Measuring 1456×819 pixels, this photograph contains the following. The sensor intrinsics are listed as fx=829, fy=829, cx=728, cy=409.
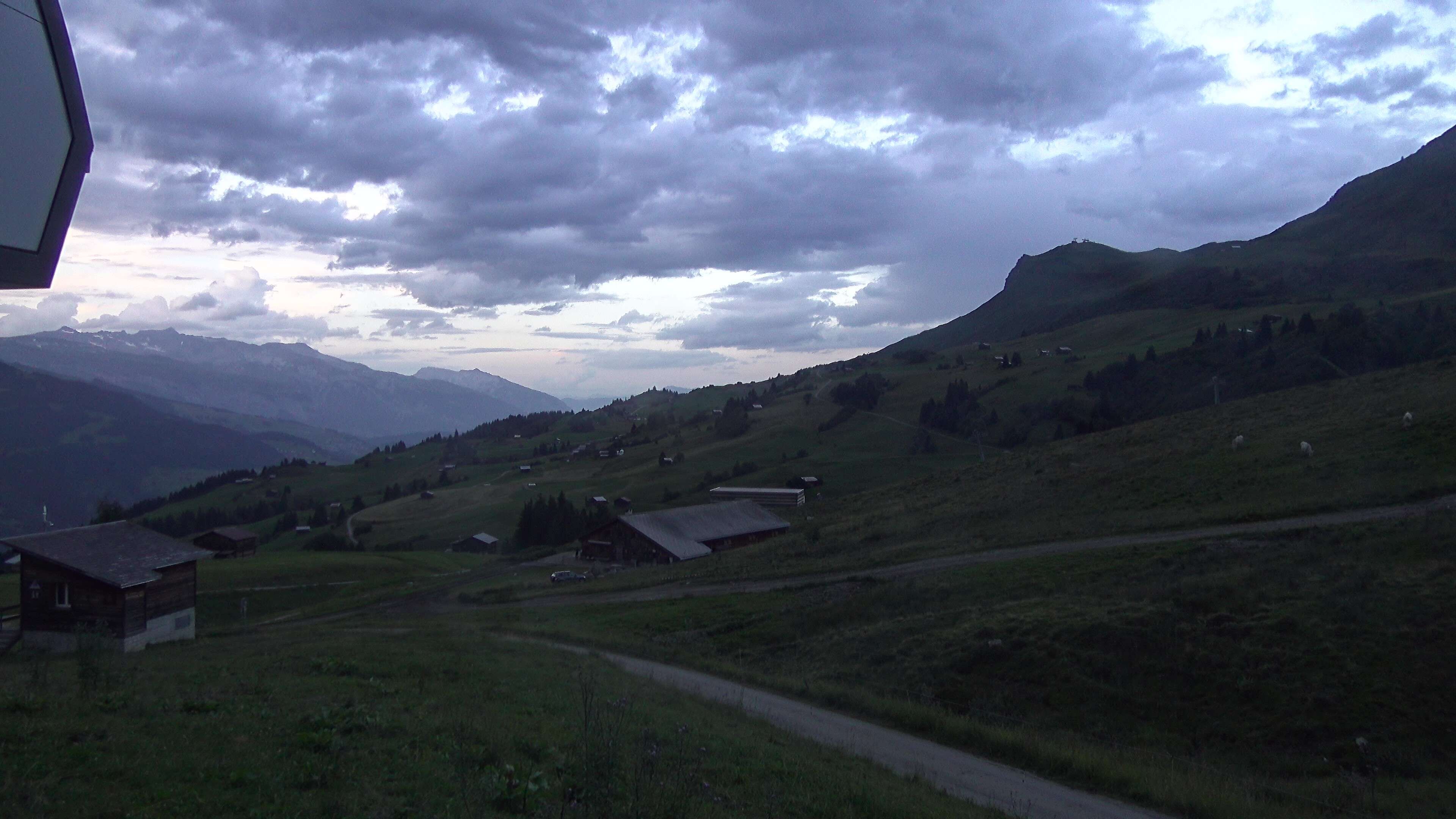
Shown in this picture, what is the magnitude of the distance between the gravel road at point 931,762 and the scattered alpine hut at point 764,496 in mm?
63665

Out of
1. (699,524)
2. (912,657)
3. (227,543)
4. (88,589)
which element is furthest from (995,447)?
(88,589)

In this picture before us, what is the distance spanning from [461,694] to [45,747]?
5.85 metres

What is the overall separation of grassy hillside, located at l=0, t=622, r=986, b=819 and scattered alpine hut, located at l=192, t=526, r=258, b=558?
77.2m

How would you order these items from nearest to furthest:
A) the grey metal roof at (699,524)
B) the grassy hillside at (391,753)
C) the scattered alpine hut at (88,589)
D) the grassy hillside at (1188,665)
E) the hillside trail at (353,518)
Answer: the grassy hillside at (391,753) < the grassy hillside at (1188,665) < the scattered alpine hut at (88,589) < the grey metal roof at (699,524) < the hillside trail at (353,518)

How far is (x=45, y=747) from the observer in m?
7.82

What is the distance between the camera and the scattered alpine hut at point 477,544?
91750mm

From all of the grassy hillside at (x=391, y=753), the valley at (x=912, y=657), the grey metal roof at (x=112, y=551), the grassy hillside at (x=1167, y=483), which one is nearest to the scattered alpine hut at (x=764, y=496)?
the valley at (x=912, y=657)

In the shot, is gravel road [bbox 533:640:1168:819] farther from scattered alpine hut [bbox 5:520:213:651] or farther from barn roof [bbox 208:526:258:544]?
barn roof [bbox 208:526:258:544]

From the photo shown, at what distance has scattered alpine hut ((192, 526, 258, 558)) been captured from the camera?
273 ft

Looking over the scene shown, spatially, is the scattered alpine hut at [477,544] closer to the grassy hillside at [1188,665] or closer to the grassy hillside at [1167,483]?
the grassy hillside at [1167,483]

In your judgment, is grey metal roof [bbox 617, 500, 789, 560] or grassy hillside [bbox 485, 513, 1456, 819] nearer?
grassy hillside [bbox 485, 513, 1456, 819]

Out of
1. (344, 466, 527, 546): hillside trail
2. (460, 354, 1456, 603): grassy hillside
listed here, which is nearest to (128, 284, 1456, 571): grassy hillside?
(460, 354, 1456, 603): grassy hillside

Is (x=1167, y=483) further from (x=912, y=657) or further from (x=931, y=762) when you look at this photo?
(x=931, y=762)

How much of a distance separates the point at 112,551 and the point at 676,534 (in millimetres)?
35848
